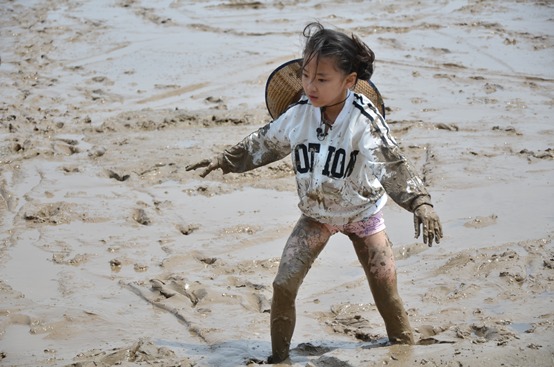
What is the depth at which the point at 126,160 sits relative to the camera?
257 inches

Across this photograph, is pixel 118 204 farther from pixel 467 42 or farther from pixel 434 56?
pixel 467 42

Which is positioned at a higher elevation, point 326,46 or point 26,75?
point 326,46

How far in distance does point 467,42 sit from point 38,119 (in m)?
4.73

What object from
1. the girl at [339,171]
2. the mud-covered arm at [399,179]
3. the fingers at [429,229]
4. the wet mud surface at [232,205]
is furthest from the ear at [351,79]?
the wet mud surface at [232,205]

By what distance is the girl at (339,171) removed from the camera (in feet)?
11.4

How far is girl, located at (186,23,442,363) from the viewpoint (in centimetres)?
348

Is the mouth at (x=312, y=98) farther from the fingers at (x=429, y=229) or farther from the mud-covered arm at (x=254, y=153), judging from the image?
the fingers at (x=429, y=229)

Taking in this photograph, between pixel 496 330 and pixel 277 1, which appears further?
pixel 277 1

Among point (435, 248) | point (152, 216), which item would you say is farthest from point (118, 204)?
point (435, 248)

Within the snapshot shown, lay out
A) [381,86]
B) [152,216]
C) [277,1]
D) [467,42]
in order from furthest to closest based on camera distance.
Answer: [277,1] < [467,42] < [381,86] < [152,216]

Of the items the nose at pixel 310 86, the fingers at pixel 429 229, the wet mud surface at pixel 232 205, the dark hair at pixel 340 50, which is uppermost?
the dark hair at pixel 340 50

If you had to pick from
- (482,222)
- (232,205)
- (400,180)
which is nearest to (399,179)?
(400,180)

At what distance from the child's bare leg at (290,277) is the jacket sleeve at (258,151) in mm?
326

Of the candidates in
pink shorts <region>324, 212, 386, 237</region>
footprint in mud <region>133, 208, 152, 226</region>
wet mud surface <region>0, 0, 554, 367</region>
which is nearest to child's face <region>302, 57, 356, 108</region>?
pink shorts <region>324, 212, 386, 237</region>
